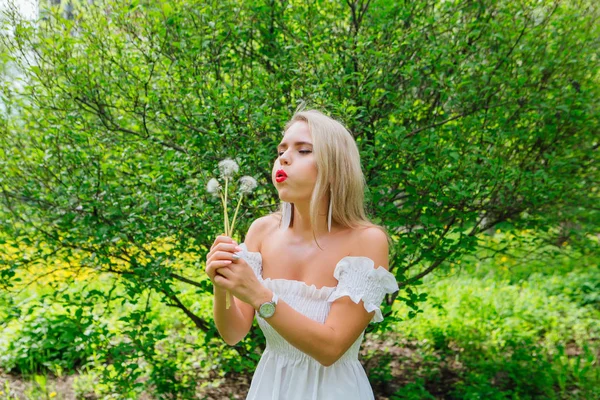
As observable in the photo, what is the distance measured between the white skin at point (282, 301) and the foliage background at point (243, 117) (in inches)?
35.8

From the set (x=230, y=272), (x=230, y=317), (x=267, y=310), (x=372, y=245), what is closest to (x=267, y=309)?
(x=267, y=310)

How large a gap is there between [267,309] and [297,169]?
41 cm

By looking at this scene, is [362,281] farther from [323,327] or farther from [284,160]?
[284,160]

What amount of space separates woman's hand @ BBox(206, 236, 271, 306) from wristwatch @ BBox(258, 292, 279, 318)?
24 mm

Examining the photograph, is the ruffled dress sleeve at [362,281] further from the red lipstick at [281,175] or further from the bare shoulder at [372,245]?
the red lipstick at [281,175]

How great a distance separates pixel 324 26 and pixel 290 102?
46 centimetres

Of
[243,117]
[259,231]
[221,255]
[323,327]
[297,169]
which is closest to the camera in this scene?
[221,255]

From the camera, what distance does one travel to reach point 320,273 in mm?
1626

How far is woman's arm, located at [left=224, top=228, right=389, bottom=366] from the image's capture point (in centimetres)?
142

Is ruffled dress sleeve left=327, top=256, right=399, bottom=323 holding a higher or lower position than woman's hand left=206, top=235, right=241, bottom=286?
higher

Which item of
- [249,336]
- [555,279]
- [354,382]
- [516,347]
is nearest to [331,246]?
[354,382]

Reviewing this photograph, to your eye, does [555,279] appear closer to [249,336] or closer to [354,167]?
[249,336]

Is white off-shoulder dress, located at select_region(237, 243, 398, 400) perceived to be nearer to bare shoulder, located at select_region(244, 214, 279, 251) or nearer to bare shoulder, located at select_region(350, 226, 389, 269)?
bare shoulder, located at select_region(350, 226, 389, 269)

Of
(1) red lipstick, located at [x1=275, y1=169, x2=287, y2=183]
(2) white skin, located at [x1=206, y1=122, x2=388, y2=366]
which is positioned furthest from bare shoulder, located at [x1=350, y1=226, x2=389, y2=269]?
(1) red lipstick, located at [x1=275, y1=169, x2=287, y2=183]
